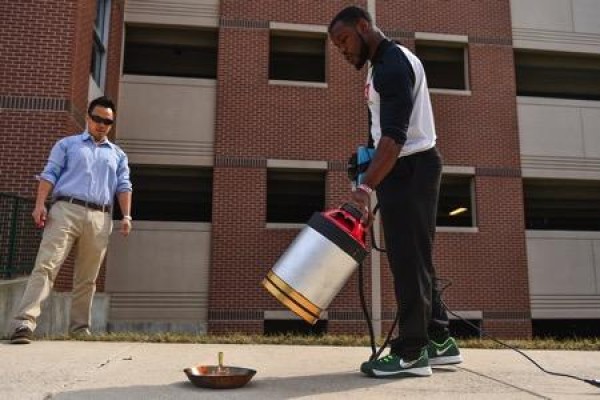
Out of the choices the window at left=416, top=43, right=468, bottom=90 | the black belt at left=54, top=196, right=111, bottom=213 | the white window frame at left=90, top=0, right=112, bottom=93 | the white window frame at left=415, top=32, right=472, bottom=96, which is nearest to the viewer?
the black belt at left=54, top=196, right=111, bottom=213

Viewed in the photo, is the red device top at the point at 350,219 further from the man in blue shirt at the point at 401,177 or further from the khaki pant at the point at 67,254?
the khaki pant at the point at 67,254

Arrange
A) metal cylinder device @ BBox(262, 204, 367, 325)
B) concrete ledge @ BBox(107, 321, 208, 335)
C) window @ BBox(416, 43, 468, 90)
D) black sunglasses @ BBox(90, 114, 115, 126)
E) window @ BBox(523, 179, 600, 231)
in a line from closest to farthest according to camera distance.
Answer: metal cylinder device @ BBox(262, 204, 367, 325) < black sunglasses @ BBox(90, 114, 115, 126) < concrete ledge @ BBox(107, 321, 208, 335) < window @ BBox(416, 43, 468, 90) < window @ BBox(523, 179, 600, 231)

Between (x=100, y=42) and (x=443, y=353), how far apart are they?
10825 millimetres

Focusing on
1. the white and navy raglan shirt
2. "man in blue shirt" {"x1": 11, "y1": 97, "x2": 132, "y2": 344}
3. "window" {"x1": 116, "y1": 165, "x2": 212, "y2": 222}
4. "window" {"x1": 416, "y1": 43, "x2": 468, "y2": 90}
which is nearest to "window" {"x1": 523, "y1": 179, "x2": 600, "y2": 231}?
"window" {"x1": 416, "y1": 43, "x2": 468, "y2": 90}

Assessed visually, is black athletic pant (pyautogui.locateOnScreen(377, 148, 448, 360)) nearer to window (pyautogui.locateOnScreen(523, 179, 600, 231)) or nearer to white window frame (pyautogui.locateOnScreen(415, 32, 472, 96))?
white window frame (pyautogui.locateOnScreen(415, 32, 472, 96))

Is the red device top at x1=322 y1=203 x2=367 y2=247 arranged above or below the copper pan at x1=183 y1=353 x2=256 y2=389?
above

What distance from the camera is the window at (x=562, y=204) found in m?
15.8

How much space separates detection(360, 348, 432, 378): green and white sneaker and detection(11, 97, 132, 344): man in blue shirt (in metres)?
3.22

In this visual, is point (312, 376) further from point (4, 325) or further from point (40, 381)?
point (4, 325)

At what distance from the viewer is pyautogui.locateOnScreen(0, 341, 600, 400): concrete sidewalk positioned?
286 cm

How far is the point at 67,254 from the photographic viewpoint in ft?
18.5

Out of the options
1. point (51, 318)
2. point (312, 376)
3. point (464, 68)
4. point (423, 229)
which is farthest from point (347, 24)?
point (464, 68)

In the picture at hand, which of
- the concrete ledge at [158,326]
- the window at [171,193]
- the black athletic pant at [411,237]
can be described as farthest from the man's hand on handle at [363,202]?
the window at [171,193]

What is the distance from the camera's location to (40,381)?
10.0 feet
